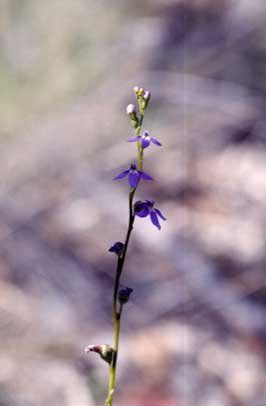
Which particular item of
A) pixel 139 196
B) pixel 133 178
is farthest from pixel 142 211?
pixel 139 196

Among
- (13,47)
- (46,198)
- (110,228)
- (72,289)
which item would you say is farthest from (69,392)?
(13,47)

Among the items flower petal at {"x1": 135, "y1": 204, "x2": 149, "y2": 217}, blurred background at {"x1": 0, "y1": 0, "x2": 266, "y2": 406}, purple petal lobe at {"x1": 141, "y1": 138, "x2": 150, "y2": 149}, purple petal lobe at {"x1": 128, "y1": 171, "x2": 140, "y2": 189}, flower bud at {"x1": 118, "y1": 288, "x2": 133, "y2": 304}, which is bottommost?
flower bud at {"x1": 118, "y1": 288, "x2": 133, "y2": 304}

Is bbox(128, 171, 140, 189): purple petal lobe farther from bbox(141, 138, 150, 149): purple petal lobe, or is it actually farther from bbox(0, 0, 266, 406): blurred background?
bbox(0, 0, 266, 406): blurred background

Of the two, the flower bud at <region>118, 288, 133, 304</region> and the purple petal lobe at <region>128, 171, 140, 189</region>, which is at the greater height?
the purple petal lobe at <region>128, 171, 140, 189</region>

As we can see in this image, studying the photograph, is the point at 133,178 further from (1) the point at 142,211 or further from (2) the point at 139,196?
(2) the point at 139,196

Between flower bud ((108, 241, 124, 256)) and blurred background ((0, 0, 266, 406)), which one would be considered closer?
flower bud ((108, 241, 124, 256))

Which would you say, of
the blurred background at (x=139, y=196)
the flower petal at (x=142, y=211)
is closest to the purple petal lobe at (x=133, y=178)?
the flower petal at (x=142, y=211)

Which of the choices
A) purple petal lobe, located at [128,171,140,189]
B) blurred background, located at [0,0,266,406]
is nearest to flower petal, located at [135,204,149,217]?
purple petal lobe, located at [128,171,140,189]

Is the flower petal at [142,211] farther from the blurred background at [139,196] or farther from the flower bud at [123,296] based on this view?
the blurred background at [139,196]
